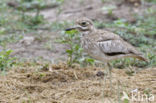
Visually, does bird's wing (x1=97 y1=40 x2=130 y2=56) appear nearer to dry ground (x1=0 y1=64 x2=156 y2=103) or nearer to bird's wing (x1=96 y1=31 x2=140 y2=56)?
bird's wing (x1=96 y1=31 x2=140 y2=56)

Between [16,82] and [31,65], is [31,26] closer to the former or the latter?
[31,65]

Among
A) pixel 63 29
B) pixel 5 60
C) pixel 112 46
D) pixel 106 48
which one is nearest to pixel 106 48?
pixel 106 48

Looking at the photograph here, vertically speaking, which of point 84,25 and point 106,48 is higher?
point 84,25

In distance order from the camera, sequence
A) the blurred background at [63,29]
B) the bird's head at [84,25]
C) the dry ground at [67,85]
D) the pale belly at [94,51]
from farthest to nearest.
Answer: the blurred background at [63,29]
the bird's head at [84,25]
the pale belly at [94,51]
the dry ground at [67,85]

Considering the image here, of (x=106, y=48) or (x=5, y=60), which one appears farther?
(x=5, y=60)

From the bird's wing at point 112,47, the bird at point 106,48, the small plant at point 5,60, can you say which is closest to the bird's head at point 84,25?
the bird at point 106,48

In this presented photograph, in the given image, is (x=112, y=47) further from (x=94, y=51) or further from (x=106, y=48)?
(x=94, y=51)

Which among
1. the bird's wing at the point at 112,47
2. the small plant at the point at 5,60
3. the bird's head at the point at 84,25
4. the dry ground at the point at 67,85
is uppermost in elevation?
the bird's head at the point at 84,25

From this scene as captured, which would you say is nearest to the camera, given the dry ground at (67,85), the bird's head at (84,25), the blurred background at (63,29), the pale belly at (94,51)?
the dry ground at (67,85)

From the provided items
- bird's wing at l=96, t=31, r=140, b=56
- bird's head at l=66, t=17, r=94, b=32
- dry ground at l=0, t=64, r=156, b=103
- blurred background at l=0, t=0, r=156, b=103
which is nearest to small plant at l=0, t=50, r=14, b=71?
blurred background at l=0, t=0, r=156, b=103

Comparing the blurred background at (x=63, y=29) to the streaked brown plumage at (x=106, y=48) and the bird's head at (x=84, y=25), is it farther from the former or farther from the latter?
the streaked brown plumage at (x=106, y=48)

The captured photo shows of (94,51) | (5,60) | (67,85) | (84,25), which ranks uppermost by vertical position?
(84,25)

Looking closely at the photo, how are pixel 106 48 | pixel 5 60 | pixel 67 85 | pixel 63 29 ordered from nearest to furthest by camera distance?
pixel 106 48 → pixel 67 85 → pixel 5 60 → pixel 63 29

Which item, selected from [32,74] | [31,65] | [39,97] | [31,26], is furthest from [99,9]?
[39,97]
